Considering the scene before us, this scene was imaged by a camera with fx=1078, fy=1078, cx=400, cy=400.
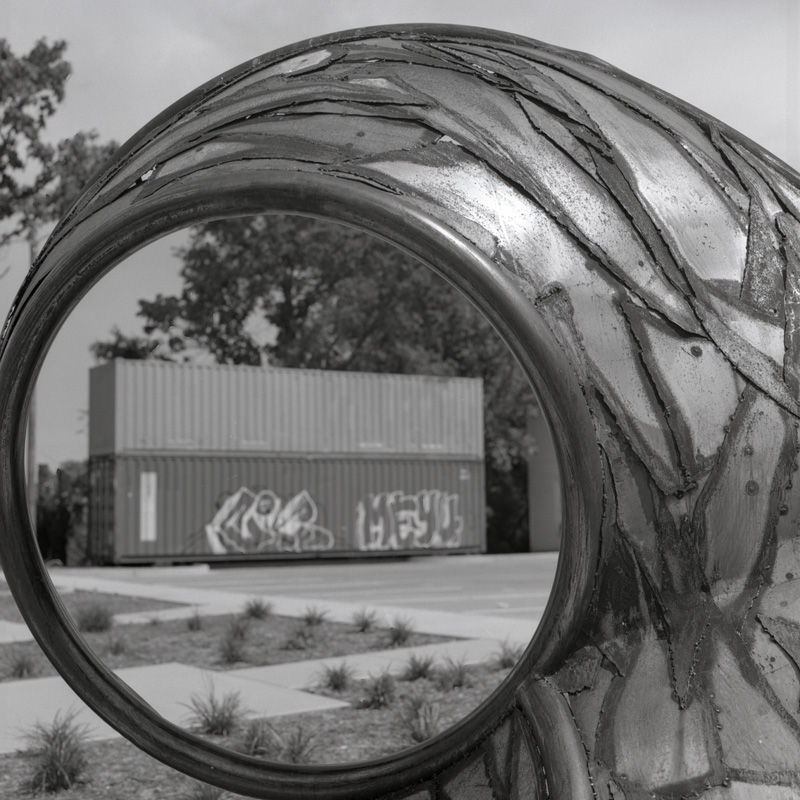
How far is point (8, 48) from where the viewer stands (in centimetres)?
1379

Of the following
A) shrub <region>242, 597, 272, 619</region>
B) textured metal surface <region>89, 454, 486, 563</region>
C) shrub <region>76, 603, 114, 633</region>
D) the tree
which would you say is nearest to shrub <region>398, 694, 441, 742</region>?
shrub <region>76, 603, 114, 633</region>

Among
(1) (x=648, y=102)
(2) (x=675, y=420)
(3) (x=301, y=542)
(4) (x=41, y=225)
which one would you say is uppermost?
(4) (x=41, y=225)

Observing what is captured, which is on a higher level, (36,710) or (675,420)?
(675,420)

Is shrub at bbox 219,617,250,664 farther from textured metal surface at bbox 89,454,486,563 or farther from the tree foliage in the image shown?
textured metal surface at bbox 89,454,486,563

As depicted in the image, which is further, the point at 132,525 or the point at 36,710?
the point at 132,525

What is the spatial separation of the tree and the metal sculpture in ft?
114

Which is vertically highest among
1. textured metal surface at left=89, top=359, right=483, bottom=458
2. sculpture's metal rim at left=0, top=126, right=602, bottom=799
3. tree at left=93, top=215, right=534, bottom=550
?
tree at left=93, top=215, right=534, bottom=550

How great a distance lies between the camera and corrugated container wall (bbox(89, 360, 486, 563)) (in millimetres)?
25469

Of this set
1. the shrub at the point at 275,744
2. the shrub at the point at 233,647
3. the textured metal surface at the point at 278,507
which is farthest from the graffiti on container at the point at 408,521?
the shrub at the point at 275,744

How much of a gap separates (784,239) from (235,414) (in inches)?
1011

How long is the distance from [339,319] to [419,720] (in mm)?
33244

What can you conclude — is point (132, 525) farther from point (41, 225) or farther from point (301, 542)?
point (41, 225)

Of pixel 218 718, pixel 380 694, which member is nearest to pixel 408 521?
pixel 380 694

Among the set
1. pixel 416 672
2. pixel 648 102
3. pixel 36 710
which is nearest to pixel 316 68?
pixel 648 102
